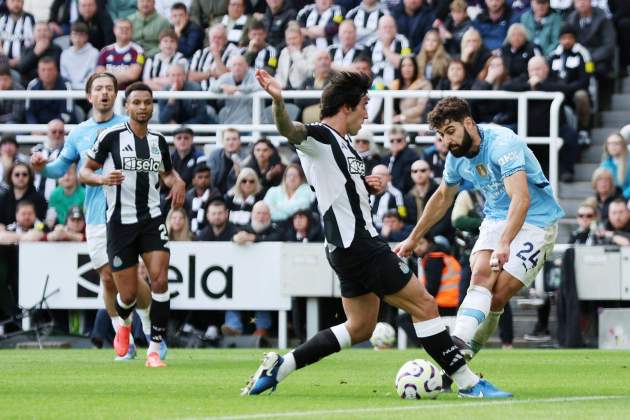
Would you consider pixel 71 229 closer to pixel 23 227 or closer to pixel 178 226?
pixel 23 227

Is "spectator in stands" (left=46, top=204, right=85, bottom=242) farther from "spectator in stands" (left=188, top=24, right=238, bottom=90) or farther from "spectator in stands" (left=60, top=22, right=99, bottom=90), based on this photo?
"spectator in stands" (left=60, top=22, right=99, bottom=90)

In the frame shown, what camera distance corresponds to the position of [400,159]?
20719 millimetres

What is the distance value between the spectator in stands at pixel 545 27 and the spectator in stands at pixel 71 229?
7.06 m

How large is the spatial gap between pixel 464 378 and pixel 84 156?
5869 millimetres

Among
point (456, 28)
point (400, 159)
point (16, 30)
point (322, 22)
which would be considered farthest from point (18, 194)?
point (456, 28)

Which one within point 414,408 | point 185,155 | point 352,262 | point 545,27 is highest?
point 545,27

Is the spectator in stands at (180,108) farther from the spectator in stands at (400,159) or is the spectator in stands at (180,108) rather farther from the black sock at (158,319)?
the black sock at (158,319)

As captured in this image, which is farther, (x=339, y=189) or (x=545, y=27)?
(x=545, y=27)

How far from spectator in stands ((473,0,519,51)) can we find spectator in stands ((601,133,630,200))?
335 cm

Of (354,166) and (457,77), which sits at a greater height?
(457,77)

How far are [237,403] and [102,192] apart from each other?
233 inches

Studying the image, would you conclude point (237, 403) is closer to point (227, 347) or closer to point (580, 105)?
point (227, 347)

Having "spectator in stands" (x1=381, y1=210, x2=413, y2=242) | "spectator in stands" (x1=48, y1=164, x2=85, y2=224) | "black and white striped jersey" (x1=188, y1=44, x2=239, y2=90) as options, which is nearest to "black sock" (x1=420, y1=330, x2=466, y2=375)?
"spectator in stands" (x1=381, y1=210, x2=413, y2=242)

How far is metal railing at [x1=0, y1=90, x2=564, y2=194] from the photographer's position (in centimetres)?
2094
